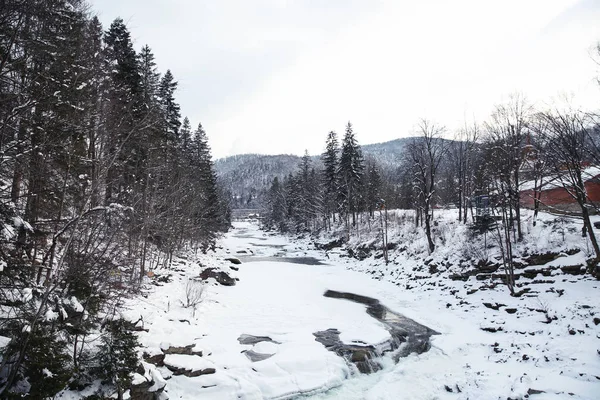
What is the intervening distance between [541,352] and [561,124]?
27.0 feet

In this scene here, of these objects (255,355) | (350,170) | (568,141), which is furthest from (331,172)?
(255,355)

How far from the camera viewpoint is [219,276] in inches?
832

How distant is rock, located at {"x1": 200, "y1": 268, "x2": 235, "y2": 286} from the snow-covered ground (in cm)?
121

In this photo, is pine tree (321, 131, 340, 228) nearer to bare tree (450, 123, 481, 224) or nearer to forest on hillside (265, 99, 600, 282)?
forest on hillside (265, 99, 600, 282)

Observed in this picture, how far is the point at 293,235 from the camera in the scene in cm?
5962

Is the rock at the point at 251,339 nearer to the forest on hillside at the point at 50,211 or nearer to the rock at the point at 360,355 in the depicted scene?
the rock at the point at 360,355

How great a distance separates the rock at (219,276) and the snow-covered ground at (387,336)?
1.21 metres

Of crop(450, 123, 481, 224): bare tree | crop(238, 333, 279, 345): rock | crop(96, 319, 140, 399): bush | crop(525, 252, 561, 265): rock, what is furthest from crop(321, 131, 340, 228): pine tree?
crop(96, 319, 140, 399): bush

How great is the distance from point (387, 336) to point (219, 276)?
39.9ft

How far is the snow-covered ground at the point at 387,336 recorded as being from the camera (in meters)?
8.50

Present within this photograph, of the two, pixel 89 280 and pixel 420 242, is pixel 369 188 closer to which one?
pixel 420 242

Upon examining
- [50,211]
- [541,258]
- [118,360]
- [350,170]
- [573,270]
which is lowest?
[118,360]

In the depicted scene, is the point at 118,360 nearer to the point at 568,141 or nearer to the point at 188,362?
the point at 188,362

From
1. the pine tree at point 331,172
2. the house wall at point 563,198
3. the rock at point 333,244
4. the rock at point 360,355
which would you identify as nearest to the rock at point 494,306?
the rock at point 360,355
